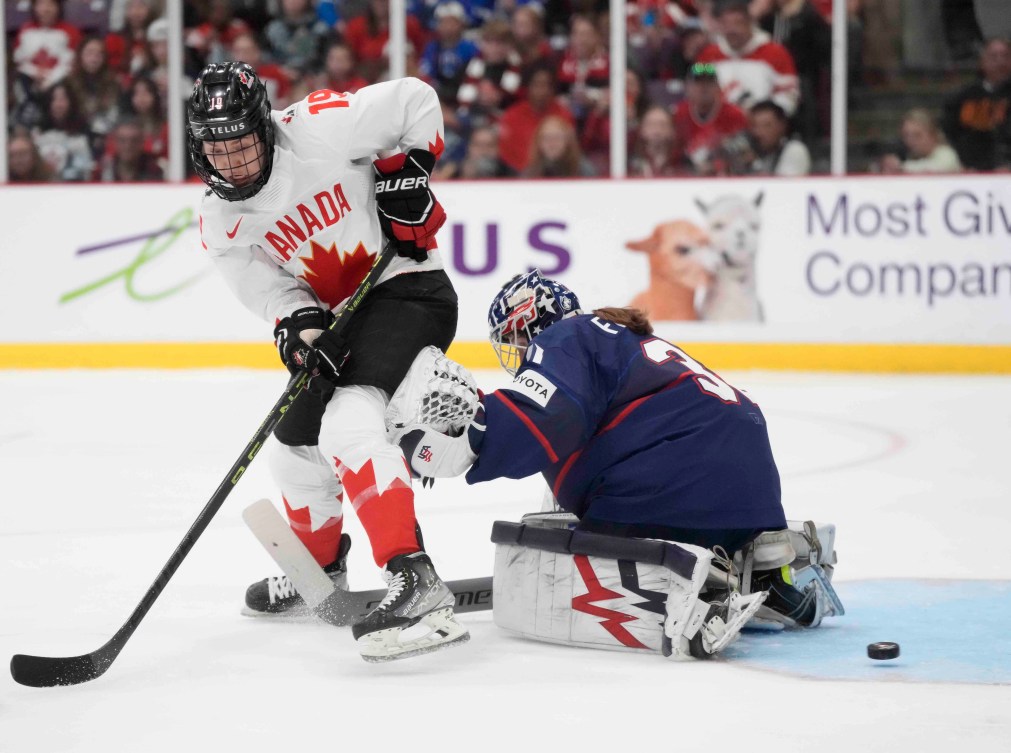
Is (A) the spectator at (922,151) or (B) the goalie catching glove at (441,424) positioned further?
(A) the spectator at (922,151)

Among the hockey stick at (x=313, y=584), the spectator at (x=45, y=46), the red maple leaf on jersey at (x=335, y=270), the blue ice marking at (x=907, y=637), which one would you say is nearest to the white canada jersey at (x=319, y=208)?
the red maple leaf on jersey at (x=335, y=270)

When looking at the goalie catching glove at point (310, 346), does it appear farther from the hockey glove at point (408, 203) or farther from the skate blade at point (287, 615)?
the skate blade at point (287, 615)

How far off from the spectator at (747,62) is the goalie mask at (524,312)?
A: 16.0ft

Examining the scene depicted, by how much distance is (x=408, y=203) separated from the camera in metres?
2.93

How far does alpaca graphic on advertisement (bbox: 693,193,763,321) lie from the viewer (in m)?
6.94

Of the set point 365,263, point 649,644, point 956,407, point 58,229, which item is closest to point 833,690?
point 649,644

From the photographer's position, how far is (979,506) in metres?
4.00

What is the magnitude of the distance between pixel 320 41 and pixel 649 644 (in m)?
5.95

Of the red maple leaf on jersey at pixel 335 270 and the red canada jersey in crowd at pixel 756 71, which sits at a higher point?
the red canada jersey in crowd at pixel 756 71

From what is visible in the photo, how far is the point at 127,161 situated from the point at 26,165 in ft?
1.70

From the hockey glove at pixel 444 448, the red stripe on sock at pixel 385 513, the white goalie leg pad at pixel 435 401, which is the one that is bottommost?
the red stripe on sock at pixel 385 513

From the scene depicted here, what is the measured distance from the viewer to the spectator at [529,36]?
25.4 feet

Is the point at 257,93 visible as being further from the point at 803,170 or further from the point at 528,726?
the point at 803,170

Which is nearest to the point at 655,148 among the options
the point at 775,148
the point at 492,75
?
the point at 775,148
